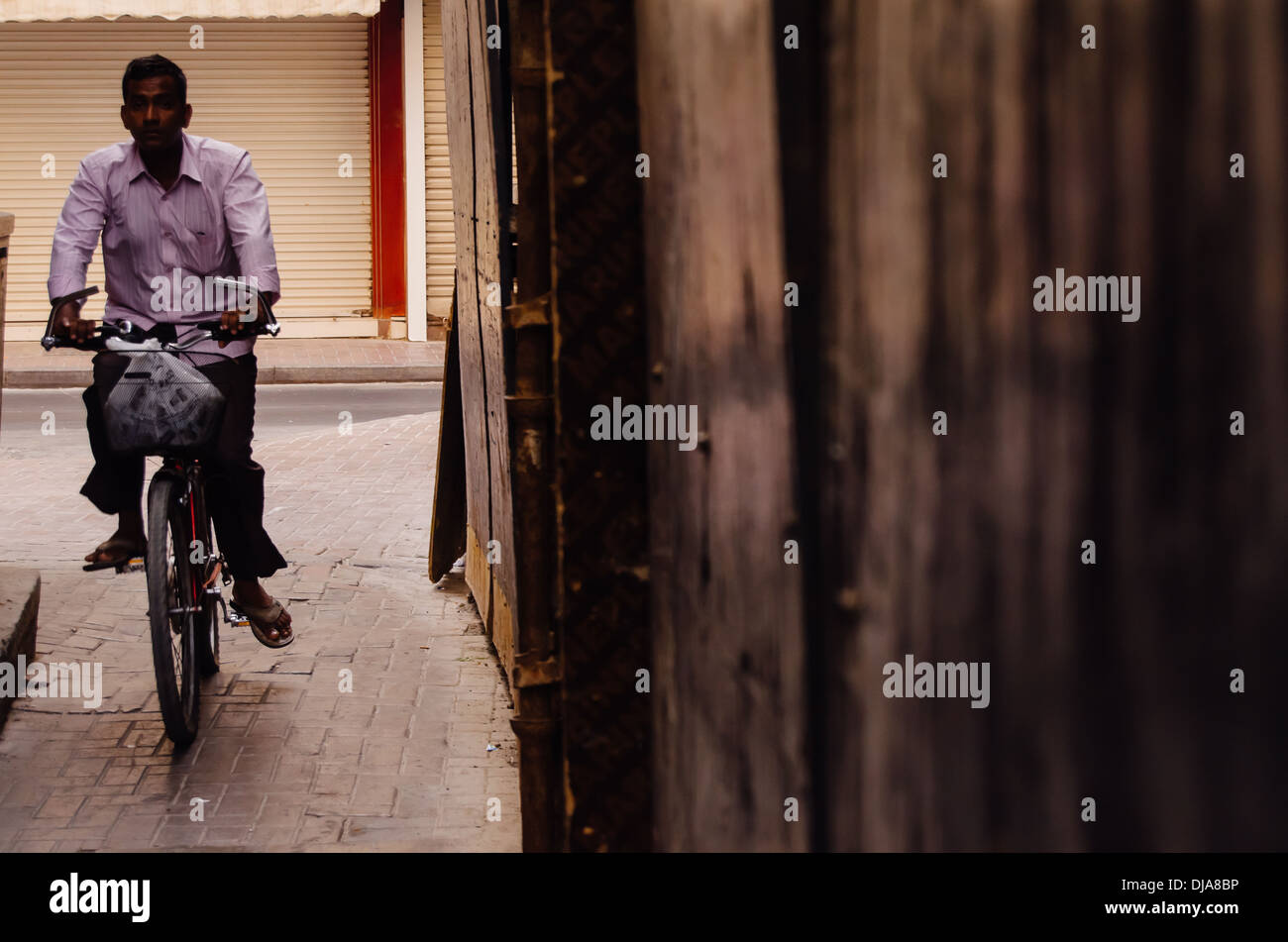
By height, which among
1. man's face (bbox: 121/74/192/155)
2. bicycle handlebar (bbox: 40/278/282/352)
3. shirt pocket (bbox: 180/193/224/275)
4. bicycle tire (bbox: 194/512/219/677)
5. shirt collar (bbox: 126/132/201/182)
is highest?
man's face (bbox: 121/74/192/155)

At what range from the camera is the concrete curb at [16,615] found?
4.84m

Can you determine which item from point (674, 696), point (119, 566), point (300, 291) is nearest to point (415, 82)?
point (300, 291)

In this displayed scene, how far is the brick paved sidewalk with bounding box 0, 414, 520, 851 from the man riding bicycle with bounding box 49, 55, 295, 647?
76 cm

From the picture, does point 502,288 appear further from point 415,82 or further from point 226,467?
point 415,82

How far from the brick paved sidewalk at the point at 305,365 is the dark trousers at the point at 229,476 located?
9.74 meters

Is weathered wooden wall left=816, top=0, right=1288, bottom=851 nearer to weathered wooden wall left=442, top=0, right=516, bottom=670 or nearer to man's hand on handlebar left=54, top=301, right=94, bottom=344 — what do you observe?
weathered wooden wall left=442, top=0, right=516, bottom=670

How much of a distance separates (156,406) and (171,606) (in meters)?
0.61

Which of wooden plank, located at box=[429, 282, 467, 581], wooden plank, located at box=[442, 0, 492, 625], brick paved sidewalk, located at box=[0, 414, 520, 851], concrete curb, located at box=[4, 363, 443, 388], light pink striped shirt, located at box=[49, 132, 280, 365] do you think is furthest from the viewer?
concrete curb, located at box=[4, 363, 443, 388]

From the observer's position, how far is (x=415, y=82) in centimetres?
1722

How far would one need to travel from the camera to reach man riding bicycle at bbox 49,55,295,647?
4727 mm

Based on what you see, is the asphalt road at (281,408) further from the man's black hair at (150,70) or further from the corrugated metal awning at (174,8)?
the man's black hair at (150,70)

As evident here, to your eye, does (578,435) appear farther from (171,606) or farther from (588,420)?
(171,606)

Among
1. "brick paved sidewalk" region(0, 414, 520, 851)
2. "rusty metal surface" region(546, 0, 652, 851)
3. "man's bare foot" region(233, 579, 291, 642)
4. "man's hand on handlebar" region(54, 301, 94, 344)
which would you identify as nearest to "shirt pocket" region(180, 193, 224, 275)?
"man's hand on handlebar" region(54, 301, 94, 344)

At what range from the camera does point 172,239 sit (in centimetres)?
484
